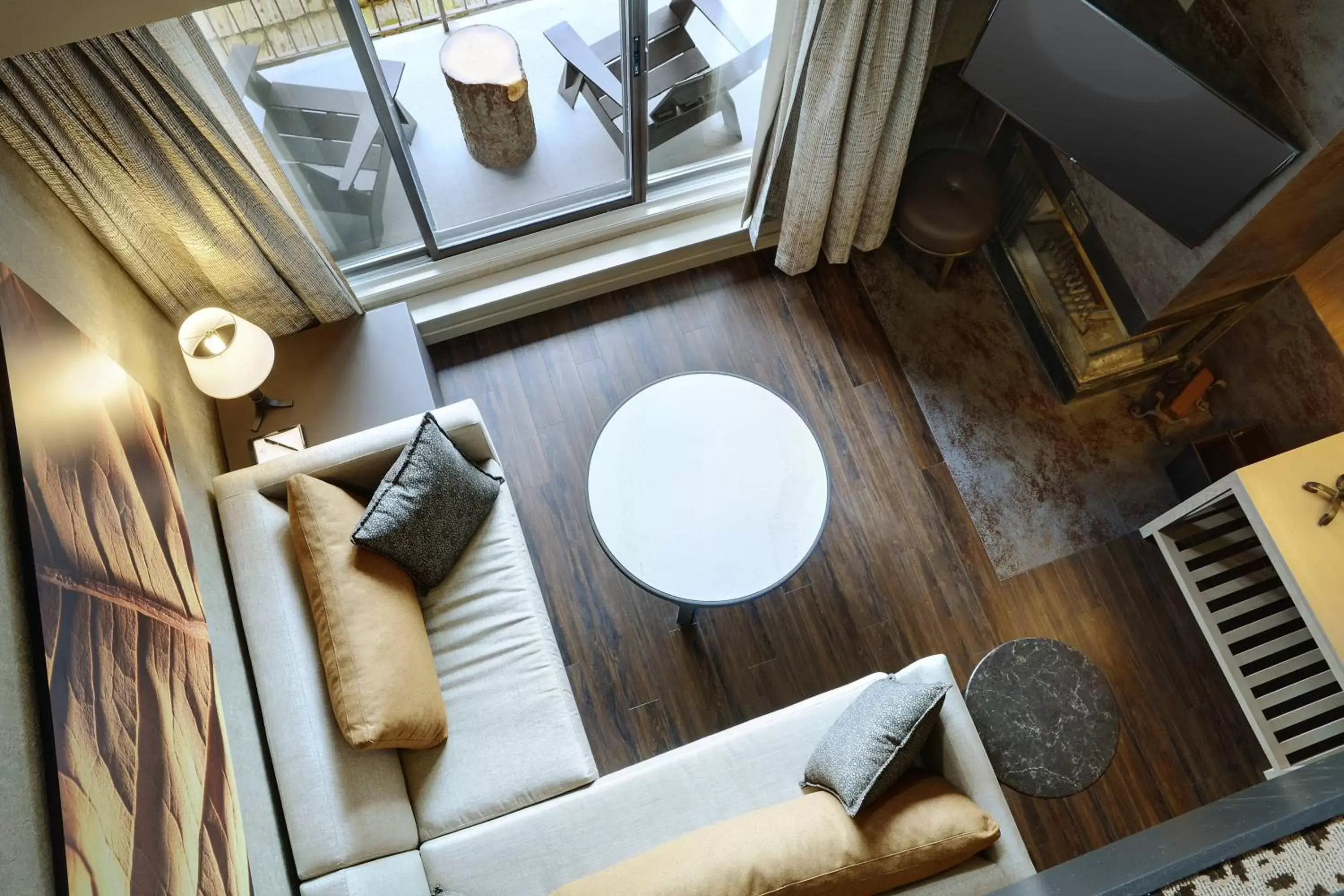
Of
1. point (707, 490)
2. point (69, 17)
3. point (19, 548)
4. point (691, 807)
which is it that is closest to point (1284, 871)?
point (691, 807)

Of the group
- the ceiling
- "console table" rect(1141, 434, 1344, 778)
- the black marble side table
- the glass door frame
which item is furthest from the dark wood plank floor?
the ceiling

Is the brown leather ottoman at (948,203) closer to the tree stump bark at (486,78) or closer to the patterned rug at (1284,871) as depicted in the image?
the tree stump bark at (486,78)

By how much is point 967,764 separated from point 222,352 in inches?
81.7

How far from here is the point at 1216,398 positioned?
3021 millimetres

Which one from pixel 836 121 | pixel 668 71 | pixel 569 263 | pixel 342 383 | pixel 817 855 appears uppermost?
pixel 668 71

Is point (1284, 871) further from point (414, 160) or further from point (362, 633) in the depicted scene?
point (414, 160)

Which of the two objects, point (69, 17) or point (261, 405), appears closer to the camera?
point (69, 17)

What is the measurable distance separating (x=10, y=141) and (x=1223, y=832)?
2.55m

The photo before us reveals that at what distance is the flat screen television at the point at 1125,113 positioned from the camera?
2002mm

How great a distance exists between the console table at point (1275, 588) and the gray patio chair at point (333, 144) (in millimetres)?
2649

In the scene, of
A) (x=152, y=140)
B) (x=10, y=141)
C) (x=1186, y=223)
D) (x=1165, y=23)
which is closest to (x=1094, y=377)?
(x=1186, y=223)

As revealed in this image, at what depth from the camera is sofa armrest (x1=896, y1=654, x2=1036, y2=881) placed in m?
2.02

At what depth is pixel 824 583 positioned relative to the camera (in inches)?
111

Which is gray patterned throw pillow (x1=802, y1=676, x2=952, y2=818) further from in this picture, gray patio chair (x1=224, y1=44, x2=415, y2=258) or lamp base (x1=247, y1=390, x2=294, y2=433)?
gray patio chair (x1=224, y1=44, x2=415, y2=258)
